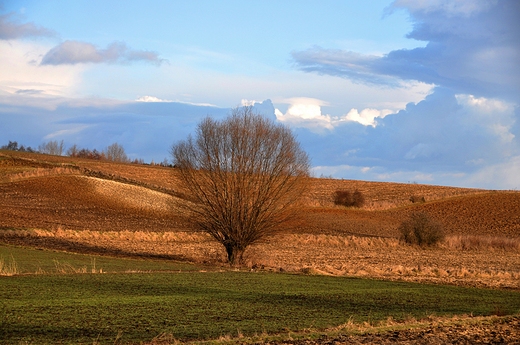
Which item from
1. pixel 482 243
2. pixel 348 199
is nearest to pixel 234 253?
pixel 482 243

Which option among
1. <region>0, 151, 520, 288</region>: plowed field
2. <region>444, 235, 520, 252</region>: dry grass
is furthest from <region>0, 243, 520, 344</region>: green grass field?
<region>444, 235, 520, 252</region>: dry grass

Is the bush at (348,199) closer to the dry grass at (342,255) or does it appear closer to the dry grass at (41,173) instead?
the dry grass at (342,255)

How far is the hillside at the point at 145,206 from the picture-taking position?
5172 centimetres

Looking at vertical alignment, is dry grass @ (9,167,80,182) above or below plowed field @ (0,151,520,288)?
above

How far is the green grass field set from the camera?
42.9 ft

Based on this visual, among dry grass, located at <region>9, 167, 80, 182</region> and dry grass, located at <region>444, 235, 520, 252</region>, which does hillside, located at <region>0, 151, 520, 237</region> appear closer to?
dry grass, located at <region>9, 167, 80, 182</region>

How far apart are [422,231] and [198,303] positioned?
1363 inches

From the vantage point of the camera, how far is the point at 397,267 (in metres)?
30.9

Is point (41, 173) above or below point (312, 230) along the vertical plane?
above

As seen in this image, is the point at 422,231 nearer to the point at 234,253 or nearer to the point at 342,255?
the point at 342,255

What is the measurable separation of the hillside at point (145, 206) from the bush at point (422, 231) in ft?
16.5

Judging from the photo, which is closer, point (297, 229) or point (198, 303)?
point (198, 303)

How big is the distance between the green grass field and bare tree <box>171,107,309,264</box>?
5461 millimetres

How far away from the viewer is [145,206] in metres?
61.7
